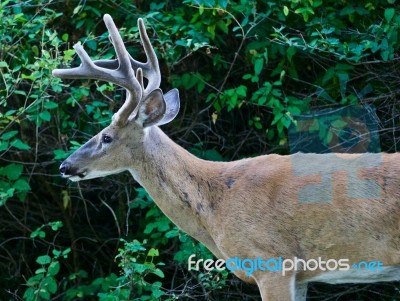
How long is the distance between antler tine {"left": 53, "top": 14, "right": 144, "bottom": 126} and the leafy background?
2.20ft

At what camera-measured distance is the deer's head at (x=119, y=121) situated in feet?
18.9

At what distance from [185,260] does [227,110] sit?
1221mm

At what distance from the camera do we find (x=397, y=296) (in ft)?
22.7

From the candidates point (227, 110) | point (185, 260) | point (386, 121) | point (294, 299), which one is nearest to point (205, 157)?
point (227, 110)

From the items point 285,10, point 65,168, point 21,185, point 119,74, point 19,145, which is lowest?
point 21,185

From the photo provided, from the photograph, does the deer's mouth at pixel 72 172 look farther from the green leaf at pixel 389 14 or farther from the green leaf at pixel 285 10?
the green leaf at pixel 389 14

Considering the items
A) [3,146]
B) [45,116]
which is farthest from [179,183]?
[3,146]

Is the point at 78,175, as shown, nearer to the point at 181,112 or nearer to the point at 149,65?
the point at 149,65

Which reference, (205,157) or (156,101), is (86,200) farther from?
(156,101)

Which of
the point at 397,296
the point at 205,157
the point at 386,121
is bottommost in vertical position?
the point at 397,296

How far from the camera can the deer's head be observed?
577 cm

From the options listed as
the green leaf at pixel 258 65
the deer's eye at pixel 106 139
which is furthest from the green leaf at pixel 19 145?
the green leaf at pixel 258 65

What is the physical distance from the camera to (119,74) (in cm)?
578

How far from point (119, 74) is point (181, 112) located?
1.92m
